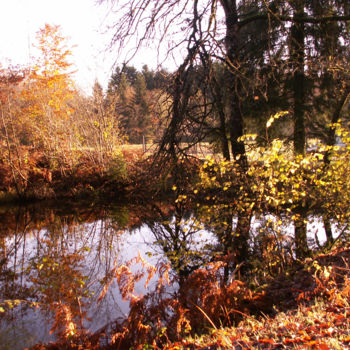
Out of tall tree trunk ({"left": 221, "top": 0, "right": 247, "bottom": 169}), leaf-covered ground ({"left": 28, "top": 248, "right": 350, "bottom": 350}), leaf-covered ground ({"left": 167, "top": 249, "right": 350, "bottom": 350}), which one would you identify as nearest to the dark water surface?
leaf-covered ground ({"left": 28, "top": 248, "right": 350, "bottom": 350})

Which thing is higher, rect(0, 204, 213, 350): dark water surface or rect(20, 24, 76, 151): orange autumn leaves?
rect(20, 24, 76, 151): orange autumn leaves

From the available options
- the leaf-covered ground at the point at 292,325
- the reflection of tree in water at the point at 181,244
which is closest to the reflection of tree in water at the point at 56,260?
the reflection of tree in water at the point at 181,244

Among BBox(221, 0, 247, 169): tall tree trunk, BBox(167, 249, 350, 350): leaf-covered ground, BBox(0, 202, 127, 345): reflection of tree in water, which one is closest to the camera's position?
BBox(167, 249, 350, 350): leaf-covered ground

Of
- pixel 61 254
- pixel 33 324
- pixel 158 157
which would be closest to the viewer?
pixel 33 324

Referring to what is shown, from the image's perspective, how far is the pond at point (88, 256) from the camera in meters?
4.93

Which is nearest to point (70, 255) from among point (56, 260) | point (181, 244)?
point (56, 260)

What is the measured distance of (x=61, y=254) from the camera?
→ 812cm

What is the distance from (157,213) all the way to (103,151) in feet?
16.8

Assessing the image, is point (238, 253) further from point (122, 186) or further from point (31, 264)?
point (122, 186)

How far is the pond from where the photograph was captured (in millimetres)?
4934

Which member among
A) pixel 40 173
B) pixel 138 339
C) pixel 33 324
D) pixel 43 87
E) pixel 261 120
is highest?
pixel 43 87

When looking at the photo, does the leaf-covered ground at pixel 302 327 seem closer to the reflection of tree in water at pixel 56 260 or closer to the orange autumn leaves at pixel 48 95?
the reflection of tree in water at pixel 56 260

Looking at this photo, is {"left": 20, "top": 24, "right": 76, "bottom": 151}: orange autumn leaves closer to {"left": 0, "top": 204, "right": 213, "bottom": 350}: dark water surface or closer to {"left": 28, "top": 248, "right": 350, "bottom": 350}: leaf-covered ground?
{"left": 0, "top": 204, "right": 213, "bottom": 350}: dark water surface

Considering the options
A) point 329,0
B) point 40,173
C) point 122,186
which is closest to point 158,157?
point 329,0
